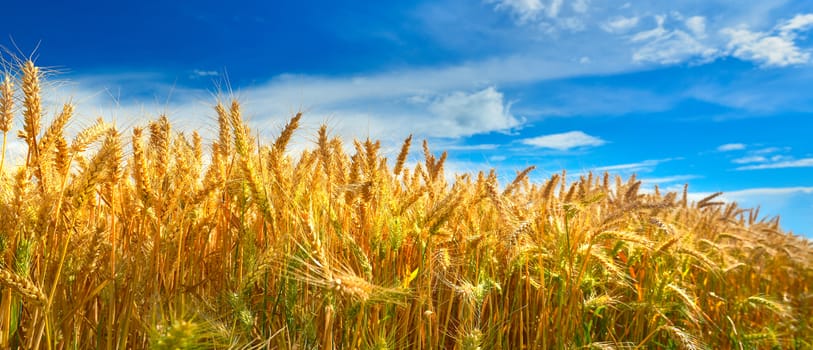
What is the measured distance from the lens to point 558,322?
2506mm

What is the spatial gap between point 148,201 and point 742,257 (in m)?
6.89

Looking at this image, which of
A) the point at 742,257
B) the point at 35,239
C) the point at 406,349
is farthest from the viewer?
the point at 742,257

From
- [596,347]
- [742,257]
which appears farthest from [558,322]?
[742,257]

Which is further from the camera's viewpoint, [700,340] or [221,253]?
[700,340]

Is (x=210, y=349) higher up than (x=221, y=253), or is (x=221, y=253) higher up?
(x=221, y=253)

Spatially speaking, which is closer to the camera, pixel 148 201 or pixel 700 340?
pixel 148 201

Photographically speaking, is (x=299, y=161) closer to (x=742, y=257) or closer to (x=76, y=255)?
(x=76, y=255)

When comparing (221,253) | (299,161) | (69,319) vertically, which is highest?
(299,161)

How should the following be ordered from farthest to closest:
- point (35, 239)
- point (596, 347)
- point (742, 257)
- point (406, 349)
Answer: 1. point (742, 257)
2. point (596, 347)
3. point (406, 349)
4. point (35, 239)

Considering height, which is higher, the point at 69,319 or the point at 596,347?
the point at 69,319

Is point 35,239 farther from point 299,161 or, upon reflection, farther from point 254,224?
point 299,161

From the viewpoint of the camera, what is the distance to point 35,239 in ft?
6.12

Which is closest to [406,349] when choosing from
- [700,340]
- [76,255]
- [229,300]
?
[229,300]

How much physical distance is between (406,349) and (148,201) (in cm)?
124
